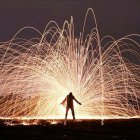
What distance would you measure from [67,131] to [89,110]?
11.8m

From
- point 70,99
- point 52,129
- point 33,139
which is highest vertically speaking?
point 70,99

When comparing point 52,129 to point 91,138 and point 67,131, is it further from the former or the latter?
point 91,138

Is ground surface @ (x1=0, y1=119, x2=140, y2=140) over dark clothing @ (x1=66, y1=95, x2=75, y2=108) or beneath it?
beneath

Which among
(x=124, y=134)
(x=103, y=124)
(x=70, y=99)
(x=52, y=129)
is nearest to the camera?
(x=124, y=134)

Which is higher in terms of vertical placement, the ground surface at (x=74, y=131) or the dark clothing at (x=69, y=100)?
the dark clothing at (x=69, y=100)

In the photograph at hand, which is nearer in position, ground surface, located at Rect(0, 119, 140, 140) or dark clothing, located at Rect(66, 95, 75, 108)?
ground surface, located at Rect(0, 119, 140, 140)

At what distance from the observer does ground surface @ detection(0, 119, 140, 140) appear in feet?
62.0

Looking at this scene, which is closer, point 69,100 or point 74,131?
point 74,131

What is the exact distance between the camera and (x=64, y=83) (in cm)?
2970

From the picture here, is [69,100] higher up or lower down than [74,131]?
higher up

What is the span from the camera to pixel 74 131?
827 inches

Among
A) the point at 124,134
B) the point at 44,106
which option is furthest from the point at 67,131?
the point at 44,106

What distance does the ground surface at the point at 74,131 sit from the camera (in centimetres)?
1891

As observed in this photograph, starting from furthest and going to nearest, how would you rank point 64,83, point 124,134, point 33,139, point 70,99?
point 64,83 → point 70,99 → point 124,134 → point 33,139
